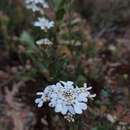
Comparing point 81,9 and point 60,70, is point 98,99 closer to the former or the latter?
point 60,70

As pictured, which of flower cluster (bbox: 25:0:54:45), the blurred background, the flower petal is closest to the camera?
the flower petal

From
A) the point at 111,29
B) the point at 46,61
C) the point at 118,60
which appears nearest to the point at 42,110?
the point at 46,61

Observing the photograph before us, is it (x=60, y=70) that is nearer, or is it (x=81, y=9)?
(x=60, y=70)

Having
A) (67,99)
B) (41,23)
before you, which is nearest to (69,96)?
(67,99)

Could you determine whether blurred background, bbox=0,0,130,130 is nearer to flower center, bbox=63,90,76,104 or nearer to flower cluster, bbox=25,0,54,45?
flower cluster, bbox=25,0,54,45

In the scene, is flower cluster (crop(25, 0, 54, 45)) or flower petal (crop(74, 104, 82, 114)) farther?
A: flower cluster (crop(25, 0, 54, 45))

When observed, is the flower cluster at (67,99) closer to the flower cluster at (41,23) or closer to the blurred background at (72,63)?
the blurred background at (72,63)

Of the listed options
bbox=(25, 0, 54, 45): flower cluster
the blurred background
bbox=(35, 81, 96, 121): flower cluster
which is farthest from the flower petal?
bbox=(25, 0, 54, 45): flower cluster
